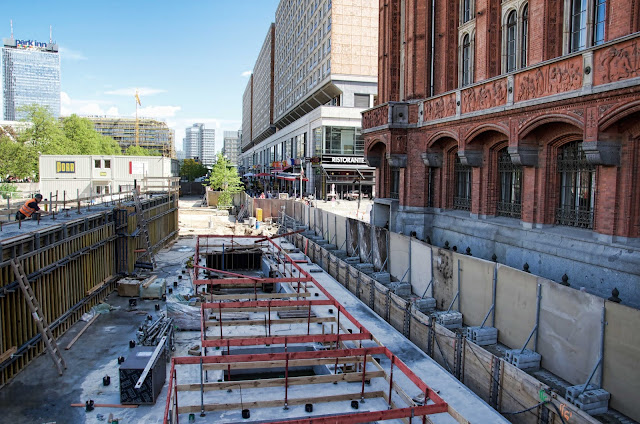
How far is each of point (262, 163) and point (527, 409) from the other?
101 metres

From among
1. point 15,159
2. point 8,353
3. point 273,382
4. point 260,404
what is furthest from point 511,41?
point 15,159

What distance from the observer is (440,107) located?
20.8 meters

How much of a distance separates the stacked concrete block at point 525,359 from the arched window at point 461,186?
10486mm

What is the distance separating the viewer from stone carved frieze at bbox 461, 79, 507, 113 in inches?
655

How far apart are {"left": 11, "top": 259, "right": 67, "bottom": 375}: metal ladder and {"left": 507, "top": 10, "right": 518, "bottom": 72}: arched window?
56.8 ft

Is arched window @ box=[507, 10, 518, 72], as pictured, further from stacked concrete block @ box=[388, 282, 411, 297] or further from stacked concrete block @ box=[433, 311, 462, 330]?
stacked concrete block @ box=[433, 311, 462, 330]

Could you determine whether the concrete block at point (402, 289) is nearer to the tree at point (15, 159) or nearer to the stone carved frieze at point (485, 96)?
the stone carved frieze at point (485, 96)

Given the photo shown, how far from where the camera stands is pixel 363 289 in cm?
1962

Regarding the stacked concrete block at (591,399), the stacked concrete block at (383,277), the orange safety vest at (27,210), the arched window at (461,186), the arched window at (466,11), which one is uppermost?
the arched window at (466,11)

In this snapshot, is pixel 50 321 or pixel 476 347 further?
pixel 50 321

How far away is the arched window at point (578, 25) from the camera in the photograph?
587 inches

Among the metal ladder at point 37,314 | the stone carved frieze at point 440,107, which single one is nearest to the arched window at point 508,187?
the stone carved frieze at point 440,107

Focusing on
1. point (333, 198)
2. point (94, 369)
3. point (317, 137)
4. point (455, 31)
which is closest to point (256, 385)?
point (94, 369)

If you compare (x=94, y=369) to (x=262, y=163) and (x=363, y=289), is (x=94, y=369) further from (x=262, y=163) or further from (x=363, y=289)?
(x=262, y=163)
